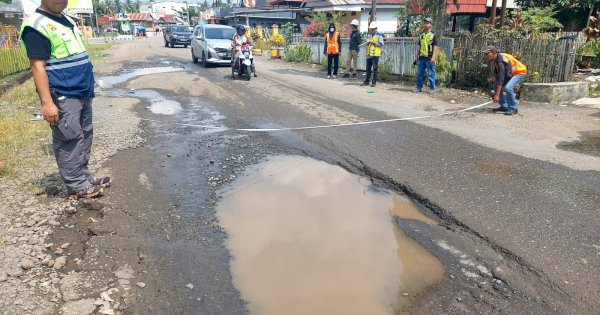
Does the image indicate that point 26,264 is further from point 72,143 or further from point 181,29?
point 181,29

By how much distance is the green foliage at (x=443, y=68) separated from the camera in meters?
11.3

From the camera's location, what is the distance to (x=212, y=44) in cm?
1659

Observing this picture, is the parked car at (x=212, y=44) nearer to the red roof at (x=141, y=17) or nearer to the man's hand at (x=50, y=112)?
the man's hand at (x=50, y=112)

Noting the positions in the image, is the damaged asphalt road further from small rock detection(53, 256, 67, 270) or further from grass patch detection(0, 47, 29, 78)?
grass patch detection(0, 47, 29, 78)

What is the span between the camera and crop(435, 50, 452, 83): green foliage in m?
11.3

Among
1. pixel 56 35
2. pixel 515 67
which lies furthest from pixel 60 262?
pixel 515 67

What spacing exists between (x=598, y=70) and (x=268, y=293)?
12.8 metres

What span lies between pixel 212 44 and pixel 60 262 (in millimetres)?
14632

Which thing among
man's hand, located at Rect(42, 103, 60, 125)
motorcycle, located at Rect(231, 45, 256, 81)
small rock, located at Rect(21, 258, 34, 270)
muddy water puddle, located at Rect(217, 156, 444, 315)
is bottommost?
muddy water puddle, located at Rect(217, 156, 444, 315)

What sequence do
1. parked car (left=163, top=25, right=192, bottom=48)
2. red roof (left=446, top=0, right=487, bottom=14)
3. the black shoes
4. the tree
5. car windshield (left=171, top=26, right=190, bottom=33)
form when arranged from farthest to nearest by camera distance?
car windshield (left=171, top=26, right=190, bottom=33), parked car (left=163, top=25, right=192, bottom=48), red roof (left=446, top=0, right=487, bottom=14), the tree, the black shoes

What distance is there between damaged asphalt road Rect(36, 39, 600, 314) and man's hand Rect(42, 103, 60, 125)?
866 mm

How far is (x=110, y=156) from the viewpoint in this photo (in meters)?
5.52

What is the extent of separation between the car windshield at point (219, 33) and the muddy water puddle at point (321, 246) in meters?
13.5

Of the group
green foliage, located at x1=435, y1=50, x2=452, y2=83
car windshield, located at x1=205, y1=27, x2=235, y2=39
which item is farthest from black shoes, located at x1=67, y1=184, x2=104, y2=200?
car windshield, located at x1=205, y1=27, x2=235, y2=39
